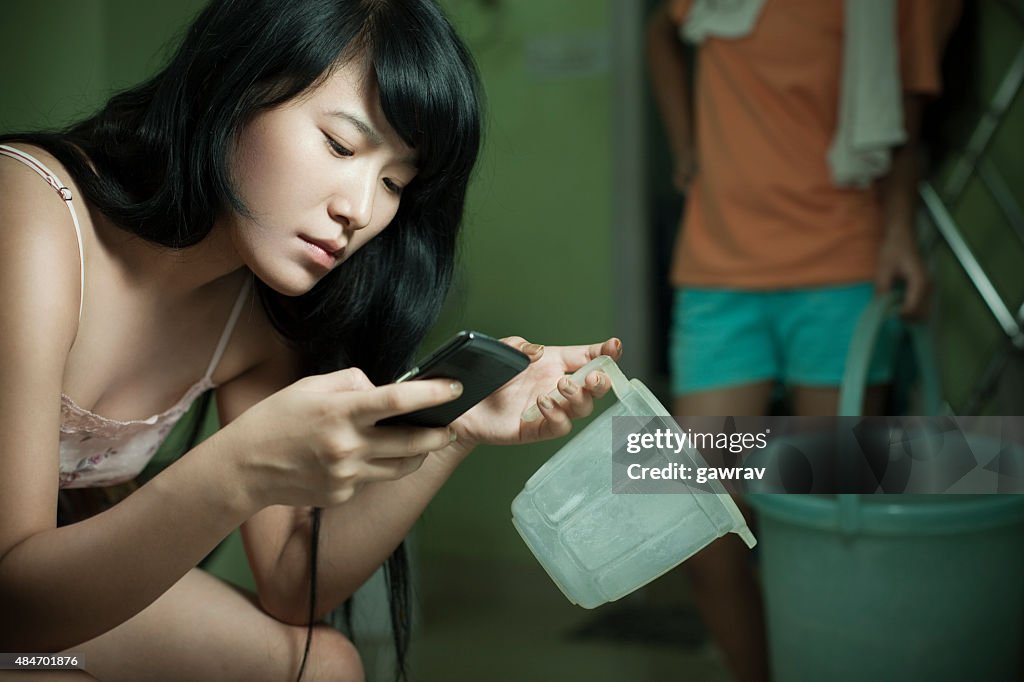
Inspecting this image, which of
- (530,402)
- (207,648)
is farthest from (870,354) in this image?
(207,648)

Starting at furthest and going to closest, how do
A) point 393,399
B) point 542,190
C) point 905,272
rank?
point 542,190, point 905,272, point 393,399

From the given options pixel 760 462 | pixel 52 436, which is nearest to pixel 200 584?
pixel 52 436

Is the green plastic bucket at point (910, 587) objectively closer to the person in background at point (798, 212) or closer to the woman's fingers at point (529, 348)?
the person in background at point (798, 212)

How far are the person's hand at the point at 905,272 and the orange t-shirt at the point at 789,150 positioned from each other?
1.0 inches

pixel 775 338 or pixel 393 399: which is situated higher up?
pixel 393 399

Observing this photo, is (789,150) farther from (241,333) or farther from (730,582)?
(241,333)

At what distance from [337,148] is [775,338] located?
65cm

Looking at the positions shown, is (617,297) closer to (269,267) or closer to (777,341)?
(777,341)

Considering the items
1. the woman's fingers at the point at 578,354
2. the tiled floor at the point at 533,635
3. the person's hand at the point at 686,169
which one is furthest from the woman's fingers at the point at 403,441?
the person's hand at the point at 686,169

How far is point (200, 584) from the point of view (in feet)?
2.42

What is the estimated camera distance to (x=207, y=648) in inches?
28.0

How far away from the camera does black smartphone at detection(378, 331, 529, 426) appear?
0.47 meters

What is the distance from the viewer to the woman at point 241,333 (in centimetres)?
52

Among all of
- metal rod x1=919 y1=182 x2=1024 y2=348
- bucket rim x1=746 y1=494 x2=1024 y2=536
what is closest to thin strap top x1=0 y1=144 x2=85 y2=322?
bucket rim x1=746 y1=494 x2=1024 y2=536
